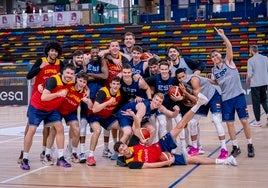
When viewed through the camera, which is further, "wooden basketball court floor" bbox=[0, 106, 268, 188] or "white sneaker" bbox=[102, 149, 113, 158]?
"white sneaker" bbox=[102, 149, 113, 158]

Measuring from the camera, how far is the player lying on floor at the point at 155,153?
276 inches

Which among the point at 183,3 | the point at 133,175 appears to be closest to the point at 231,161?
the point at 133,175

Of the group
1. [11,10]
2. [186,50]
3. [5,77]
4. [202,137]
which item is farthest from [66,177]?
[11,10]

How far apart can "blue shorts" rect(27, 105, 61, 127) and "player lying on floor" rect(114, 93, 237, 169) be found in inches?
40.5

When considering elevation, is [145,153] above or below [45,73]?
below

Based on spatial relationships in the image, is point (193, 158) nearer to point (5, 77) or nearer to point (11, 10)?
point (5, 77)

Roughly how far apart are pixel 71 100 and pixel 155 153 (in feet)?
4.76

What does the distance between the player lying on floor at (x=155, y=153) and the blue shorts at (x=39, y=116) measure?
1029mm

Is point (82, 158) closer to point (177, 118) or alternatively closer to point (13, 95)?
point (177, 118)

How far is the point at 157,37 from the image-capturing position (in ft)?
75.4

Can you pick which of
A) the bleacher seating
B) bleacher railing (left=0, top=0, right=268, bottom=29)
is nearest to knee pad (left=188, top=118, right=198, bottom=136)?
the bleacher seating

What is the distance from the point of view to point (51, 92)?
702 centimetres

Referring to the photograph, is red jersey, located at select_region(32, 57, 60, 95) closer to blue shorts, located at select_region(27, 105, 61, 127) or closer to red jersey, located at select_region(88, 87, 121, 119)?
blue shorts, located at select_region(27, 105, 61, 127)

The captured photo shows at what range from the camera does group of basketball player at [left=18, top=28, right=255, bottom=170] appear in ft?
23.6
